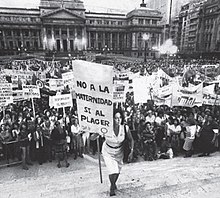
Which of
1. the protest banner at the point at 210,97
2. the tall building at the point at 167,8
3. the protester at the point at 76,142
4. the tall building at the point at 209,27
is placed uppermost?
the tall building at the point at 167,8

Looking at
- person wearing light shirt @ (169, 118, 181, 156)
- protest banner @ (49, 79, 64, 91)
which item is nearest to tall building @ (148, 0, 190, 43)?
protest banner @ (49, 79, 64, 91)

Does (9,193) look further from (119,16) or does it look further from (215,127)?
(119,16)

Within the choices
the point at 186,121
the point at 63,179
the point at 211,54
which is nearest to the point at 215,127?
the point at 186,121

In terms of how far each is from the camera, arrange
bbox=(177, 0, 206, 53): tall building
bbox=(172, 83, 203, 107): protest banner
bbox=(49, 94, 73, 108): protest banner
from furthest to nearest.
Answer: bbox=(177, 0, 206, 53): tall building
bbox=(172, 83, 203, 107): protest banner
bbox=(49, 94, 73, 108): protest banner

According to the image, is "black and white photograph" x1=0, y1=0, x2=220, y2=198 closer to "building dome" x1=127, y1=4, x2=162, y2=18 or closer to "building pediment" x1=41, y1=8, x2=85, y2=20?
"building pediment" x1=41, y1=8, x2=85, y2=20

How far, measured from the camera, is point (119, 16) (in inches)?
3285

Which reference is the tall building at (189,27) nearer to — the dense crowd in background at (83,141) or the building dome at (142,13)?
the building dome at (142,13)

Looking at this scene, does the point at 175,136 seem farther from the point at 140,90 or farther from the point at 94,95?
the point at 94,95

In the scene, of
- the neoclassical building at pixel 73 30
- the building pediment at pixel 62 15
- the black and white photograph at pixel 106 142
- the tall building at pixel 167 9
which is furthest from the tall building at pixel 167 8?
the black and white photograph at pixel 106 142

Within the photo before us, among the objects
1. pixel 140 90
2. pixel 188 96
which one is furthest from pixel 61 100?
pixel 188 96

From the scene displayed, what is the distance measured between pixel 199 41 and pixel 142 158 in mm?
74920

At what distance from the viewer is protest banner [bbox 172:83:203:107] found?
8250 mm

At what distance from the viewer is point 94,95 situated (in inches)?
155

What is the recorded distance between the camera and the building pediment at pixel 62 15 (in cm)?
6806
